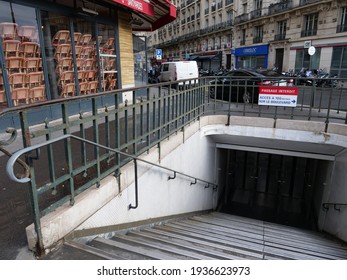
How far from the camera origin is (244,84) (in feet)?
30.8

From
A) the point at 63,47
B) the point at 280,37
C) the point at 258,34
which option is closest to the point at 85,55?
the point at 63,47

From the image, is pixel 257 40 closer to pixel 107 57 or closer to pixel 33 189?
pixel 107 57

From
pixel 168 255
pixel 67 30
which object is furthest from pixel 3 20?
pixel 168 255

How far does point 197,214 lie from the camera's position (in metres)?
7.71

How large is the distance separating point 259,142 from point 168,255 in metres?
6.45

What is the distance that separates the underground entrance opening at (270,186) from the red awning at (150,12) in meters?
5.46

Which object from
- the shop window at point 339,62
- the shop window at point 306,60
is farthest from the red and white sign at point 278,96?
the shop window at point 306,60

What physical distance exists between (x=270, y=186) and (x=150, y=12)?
10.1 meters

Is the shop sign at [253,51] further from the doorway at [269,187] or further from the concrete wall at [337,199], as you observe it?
the concrete wall at [337,199]

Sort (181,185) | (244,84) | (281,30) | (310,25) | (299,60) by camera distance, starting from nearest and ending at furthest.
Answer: (181,185) < (244,84) < (310,25) < (299,60) < (281,30)

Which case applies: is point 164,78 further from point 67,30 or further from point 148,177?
point 148,177

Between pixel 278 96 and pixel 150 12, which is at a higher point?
pixel 150 12

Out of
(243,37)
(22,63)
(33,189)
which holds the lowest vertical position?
(33,189)

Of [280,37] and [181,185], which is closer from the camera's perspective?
[181,185]
